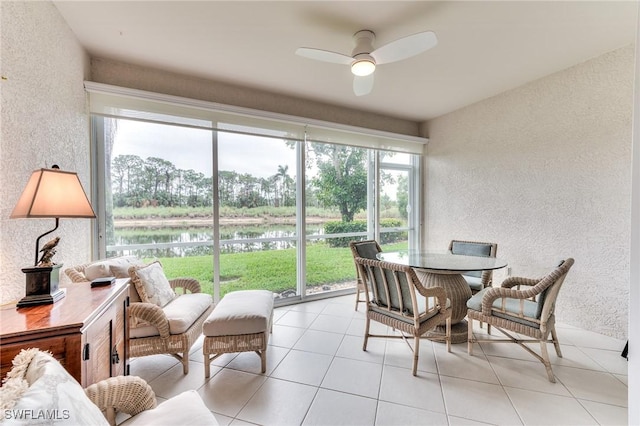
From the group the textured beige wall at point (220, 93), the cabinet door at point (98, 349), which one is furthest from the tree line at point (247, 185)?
the cabinet door at point (98, 349)

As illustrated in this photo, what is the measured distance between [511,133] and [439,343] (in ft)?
8.94

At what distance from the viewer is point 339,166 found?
4062 millimetres

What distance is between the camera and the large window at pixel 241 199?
280cm

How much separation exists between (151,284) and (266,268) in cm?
160

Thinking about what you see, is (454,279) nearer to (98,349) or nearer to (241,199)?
(241,199)

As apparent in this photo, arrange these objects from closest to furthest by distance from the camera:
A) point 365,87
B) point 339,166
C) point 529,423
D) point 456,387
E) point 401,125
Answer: point 529,423, point 456,387, point 365,87, point 339,166, point 401,125

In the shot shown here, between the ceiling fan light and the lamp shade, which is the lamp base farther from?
the ceiling fan light

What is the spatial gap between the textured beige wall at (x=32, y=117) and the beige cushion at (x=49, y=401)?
111 cm

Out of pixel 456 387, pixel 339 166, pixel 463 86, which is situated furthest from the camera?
pixel 339 166

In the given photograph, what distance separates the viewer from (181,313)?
212cm

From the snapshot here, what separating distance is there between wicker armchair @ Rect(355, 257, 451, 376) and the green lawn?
160 centimetres

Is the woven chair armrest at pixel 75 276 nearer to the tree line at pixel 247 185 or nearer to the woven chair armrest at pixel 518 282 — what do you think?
the tree line at pixel 247 185

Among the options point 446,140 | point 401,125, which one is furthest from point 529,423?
point 401,125

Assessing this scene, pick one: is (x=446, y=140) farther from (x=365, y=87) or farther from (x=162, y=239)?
(x=162, y=239)
